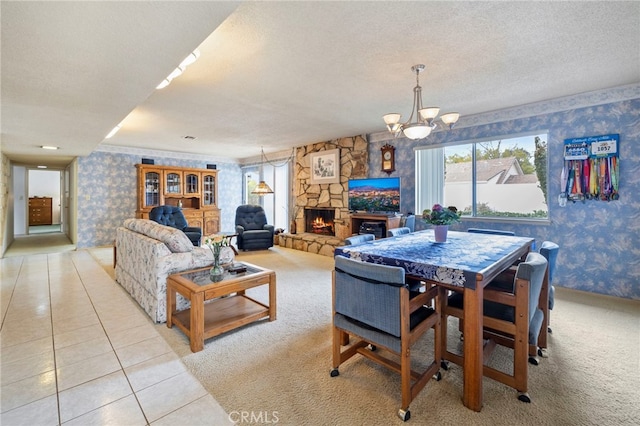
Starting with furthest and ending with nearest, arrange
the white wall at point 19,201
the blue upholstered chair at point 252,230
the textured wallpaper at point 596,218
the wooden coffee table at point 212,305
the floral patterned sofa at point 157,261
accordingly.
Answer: the white wall at point 19,201
the blue upholstered chair at point 252,230
the textured wallpaper at point 596,218
the floral patterned sofa at point 157,261
the wooden coffee table at point 212,305

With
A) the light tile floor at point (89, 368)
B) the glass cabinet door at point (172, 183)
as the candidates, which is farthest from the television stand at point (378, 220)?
the glass cabinet door at point (172, 183)

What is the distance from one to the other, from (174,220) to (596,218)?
7.04 m

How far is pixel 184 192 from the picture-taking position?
7.71m

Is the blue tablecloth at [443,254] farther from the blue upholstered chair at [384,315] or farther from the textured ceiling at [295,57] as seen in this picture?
the textured ceiling at [295,57]

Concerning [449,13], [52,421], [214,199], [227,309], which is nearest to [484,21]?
[449,13]

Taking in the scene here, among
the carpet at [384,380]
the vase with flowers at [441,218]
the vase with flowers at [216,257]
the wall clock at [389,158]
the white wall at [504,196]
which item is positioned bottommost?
the carpet at [384,380]

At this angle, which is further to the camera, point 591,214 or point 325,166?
point 325,166

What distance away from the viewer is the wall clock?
5293 millimetres

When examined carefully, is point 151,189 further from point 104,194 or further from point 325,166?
point 325,166

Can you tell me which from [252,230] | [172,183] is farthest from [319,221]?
[172,183]

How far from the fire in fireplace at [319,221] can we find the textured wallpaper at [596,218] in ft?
11.2

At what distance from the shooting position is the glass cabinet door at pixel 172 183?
7.45 metres

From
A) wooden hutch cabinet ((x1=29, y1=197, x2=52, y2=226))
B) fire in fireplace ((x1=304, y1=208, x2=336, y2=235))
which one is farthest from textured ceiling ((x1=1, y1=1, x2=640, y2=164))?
wooden hutch cabinet ((x1=29, y1=197, x2=52, y2=226))

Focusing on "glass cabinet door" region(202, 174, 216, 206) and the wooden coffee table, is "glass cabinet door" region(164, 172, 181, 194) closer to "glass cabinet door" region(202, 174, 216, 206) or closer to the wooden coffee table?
"glass cabinet door" region(202, 174, 216, 206)
